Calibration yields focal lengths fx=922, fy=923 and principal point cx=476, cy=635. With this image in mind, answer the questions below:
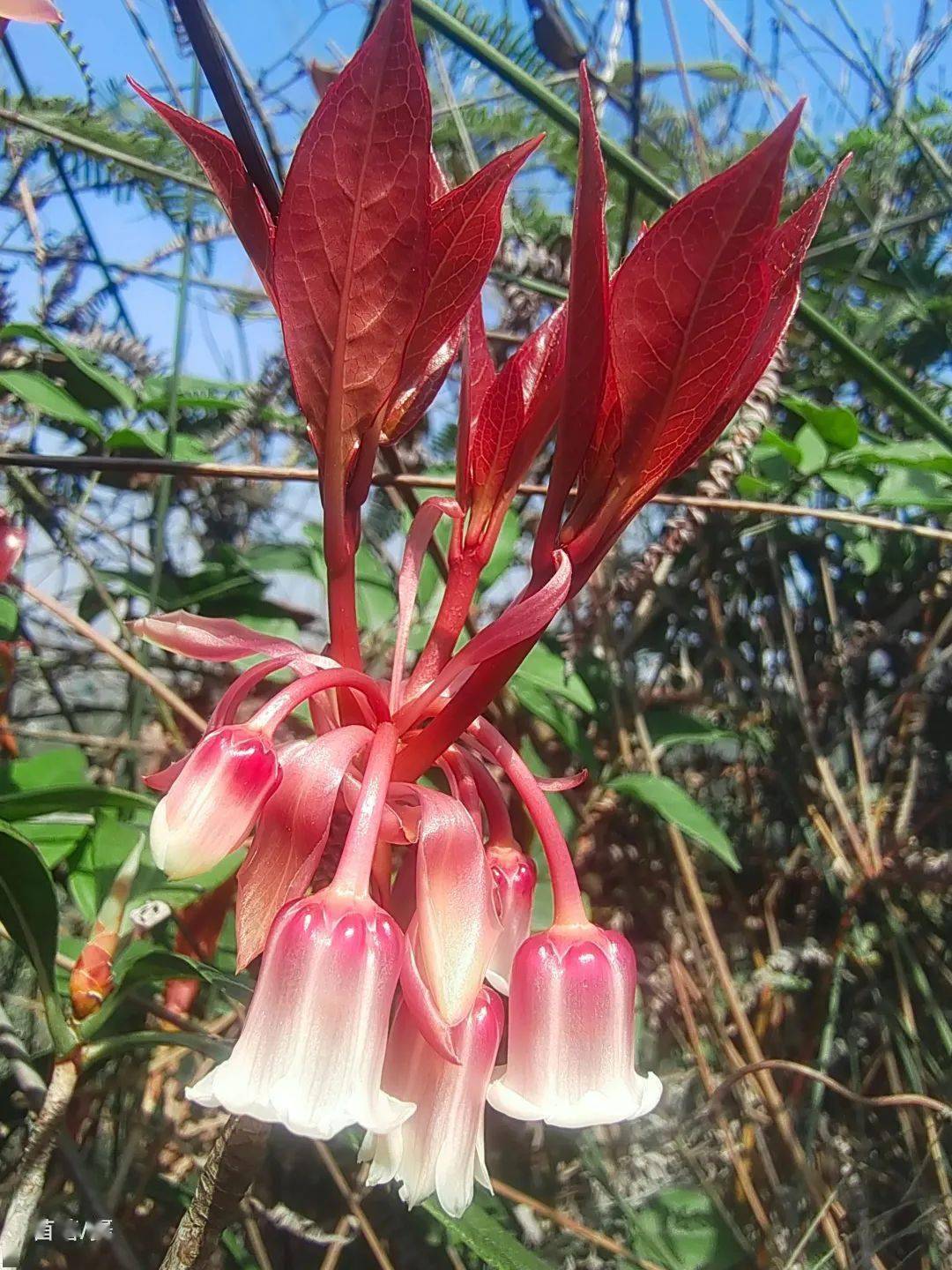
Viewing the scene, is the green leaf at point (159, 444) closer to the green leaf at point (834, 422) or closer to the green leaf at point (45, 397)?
the green leaf at point (45, 397)

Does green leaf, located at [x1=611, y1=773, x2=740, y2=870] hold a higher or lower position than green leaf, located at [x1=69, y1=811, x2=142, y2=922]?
higher

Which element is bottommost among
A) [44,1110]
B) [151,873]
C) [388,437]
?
[44,1110]

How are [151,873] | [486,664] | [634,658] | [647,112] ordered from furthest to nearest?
[647,112], [634,658], [151,873], [486,664]

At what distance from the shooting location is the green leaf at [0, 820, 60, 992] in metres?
0.56

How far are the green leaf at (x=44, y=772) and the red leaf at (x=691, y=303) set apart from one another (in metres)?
0.69

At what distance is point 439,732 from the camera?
0.46 m

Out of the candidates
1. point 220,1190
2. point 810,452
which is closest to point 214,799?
point 220,1190

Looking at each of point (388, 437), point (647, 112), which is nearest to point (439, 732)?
point (388, 437)

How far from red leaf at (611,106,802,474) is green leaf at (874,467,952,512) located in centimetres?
62

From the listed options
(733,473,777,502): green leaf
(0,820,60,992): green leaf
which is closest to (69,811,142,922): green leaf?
(0,820,60,992): green leaf

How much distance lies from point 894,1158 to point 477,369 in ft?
3.44

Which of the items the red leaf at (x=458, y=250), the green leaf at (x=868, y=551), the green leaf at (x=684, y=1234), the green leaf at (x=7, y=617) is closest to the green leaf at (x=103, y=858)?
the green leaf at (x=7, y=617)

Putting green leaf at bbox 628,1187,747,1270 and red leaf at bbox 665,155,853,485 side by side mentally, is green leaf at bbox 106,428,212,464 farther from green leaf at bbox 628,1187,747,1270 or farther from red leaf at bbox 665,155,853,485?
green leaf at bbox 628,1187,747,1270

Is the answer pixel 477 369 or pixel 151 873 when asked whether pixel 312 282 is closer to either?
pixel 477 369
